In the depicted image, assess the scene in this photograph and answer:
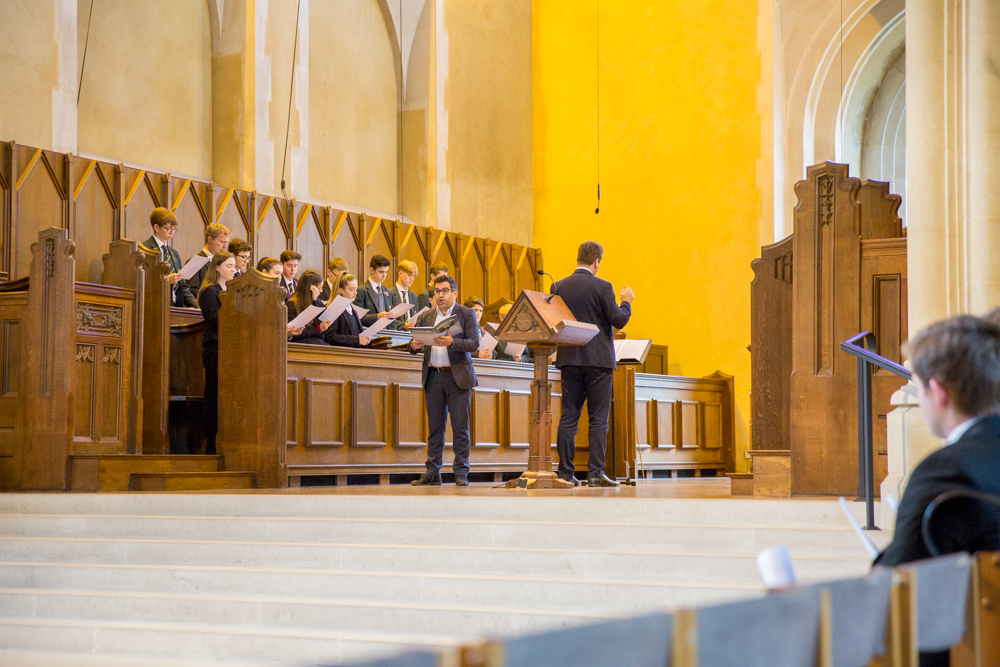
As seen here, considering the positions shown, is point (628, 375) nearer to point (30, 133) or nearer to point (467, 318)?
point (467, 318)

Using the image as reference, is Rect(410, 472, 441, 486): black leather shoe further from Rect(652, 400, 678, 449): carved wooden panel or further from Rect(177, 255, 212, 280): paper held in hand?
Rect(652, 400, 678, 449): carved wooden panel

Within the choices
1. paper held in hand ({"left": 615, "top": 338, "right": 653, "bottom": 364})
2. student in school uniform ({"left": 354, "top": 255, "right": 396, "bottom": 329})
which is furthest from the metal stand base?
student in school uniform ({"left": 354, "top": 255, "right": 396, "bottom": 329})

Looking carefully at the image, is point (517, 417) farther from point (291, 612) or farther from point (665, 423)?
point (291, 612)

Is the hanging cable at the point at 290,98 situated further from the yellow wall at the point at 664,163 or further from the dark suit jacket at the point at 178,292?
the yellow wall at the point at 664,163

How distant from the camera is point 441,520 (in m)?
5.43

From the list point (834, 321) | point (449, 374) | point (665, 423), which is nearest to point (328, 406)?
point (449, 374)

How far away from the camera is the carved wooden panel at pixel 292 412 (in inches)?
310

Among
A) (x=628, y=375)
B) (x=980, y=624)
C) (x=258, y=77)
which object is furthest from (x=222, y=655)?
(x=258, y=77)

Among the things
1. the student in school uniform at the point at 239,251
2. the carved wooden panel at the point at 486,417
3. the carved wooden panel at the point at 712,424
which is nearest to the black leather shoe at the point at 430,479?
the carved wooden panel at the point at 486,417

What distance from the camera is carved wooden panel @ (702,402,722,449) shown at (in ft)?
40.1

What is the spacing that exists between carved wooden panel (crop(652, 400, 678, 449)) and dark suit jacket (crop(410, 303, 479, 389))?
13.9ft

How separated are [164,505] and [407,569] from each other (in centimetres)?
175

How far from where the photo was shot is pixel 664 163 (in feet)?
45.4

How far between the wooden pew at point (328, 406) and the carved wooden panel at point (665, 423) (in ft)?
4.49
